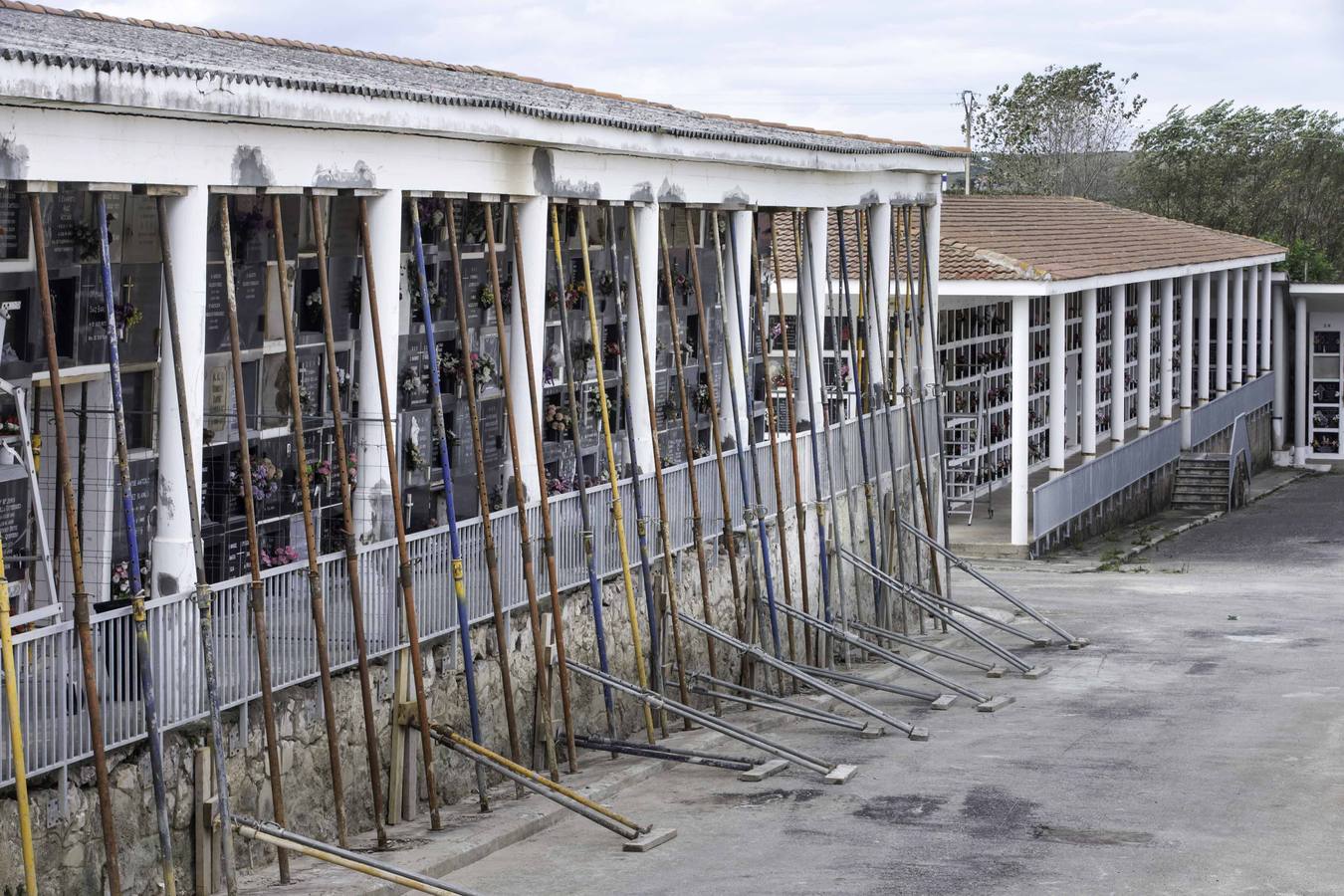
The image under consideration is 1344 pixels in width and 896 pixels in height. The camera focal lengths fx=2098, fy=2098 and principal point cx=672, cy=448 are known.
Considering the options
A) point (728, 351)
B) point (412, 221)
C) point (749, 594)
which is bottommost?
point (749, 594)

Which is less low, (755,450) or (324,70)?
(324,70)

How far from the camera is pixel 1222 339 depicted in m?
36.9

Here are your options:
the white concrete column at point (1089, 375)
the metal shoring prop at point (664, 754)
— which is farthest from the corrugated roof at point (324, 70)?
the white concrete column at point (1089, 375)

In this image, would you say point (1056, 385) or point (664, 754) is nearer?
point (664, 754)

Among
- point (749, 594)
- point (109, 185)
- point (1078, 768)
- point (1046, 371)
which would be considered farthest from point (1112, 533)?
point (109, 185)

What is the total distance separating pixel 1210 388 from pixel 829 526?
881 inches

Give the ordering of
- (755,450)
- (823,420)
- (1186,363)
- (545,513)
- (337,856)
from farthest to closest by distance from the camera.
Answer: (1186,363) < (823,420) < (755,450) < (545,513) < (337,856)

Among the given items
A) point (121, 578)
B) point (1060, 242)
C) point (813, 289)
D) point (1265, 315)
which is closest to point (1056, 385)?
point (1060, 242)

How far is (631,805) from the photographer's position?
39.2 ft

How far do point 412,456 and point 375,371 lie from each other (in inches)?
50.2

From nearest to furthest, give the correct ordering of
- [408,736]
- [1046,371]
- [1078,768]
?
[408,736], [1078,768], [1046,371]

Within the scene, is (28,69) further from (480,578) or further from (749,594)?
(749,594)

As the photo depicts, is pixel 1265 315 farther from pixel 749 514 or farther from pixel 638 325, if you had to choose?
pixel 638 325

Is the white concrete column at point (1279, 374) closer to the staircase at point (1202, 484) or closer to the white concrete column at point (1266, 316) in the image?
the white concrete column at point (1266, 316)
